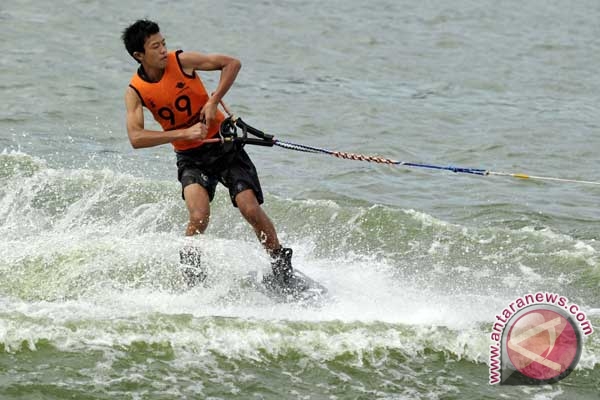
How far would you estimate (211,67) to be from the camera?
6.82 metres

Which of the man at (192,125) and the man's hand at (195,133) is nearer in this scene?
the man's hand at (195,133)

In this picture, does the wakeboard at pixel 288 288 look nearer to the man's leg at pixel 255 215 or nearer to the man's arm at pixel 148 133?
the man's leg at pixel 255 215

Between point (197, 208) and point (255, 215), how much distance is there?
1.31ft

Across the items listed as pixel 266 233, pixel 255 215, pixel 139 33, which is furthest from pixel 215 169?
pixel 139 33

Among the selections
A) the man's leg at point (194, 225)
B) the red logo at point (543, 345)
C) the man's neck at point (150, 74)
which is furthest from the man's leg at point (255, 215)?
the red logo at point (543, 345)

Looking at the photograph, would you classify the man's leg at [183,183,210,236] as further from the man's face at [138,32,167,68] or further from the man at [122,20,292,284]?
the man's face at [138,32,167,68]

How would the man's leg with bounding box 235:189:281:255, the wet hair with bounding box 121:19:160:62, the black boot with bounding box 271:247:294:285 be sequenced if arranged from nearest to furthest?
the wet hair with bounding box 121:19:160:62, the man's leg with bounding box 235:189:281:255, the black boot with bounding box 271:247:294:285

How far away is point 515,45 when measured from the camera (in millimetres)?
19344

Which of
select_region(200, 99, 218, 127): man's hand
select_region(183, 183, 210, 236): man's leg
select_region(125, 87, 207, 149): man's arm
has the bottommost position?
select_region(183, 183, 210, 236): man's leg

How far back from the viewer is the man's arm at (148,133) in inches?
251

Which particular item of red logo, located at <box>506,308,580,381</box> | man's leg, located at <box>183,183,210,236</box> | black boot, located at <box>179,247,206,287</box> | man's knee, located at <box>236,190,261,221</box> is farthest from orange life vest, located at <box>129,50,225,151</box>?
red logo, located at <box>506,308,580,381</box>

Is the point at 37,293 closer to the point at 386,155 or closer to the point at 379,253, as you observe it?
the point at 379,253

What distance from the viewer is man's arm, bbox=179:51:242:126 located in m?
6.71

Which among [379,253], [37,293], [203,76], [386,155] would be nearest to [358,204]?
[379,253]
